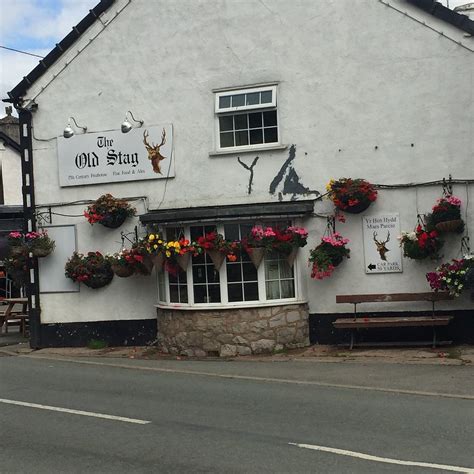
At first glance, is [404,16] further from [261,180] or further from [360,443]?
[360,443]

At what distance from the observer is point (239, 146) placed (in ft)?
45.9

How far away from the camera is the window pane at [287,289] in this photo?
44.6 feet

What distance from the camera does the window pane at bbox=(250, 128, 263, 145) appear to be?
1393cm

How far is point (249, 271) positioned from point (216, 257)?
0.78 meters

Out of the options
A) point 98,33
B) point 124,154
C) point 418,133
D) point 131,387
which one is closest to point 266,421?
point 131,387

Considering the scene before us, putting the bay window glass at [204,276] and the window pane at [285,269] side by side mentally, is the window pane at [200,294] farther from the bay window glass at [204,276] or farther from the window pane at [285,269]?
the window pane at [285,269]

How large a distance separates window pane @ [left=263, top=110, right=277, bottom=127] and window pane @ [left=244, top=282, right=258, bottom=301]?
3254mm

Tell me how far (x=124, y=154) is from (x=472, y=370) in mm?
8339

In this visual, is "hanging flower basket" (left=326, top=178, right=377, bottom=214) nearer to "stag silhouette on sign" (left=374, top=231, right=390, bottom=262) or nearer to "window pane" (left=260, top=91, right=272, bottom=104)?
"stag silhouette on sign" (left=374, top=231, right=390, bottom=262)

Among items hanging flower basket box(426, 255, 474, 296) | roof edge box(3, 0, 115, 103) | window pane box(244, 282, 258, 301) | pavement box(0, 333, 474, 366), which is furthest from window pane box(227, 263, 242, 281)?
roof edge box(3, 0, 115, 103)

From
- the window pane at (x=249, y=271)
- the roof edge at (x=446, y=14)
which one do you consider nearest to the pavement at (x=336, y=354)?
the window pane at (x=249, y=271)

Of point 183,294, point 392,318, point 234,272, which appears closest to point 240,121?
point 234,272

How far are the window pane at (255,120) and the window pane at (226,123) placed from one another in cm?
41

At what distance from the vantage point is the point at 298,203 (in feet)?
44.3
